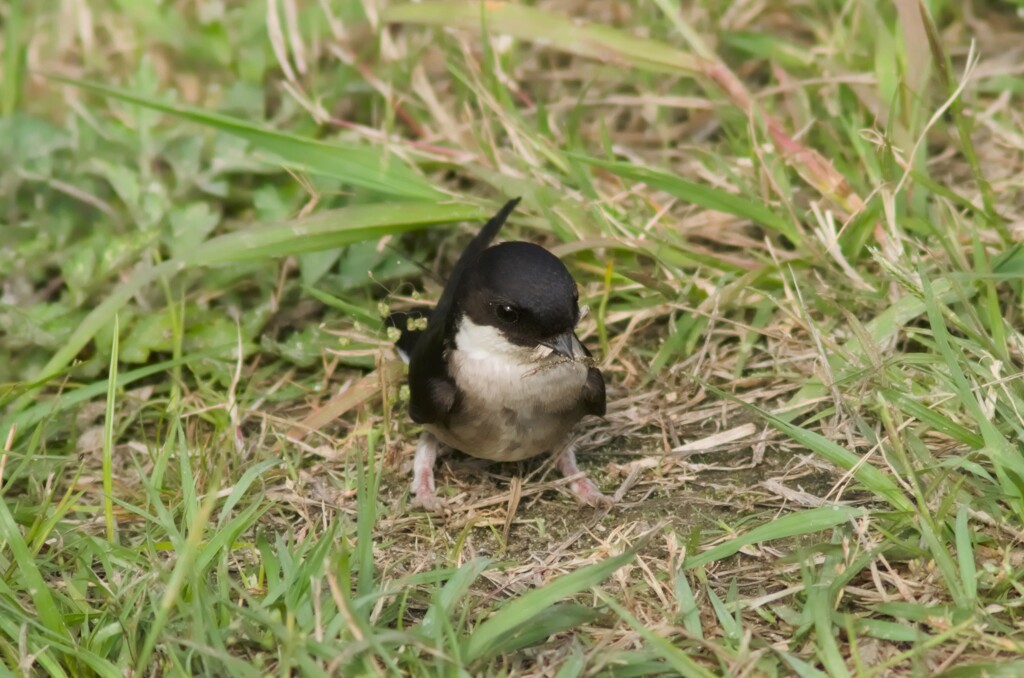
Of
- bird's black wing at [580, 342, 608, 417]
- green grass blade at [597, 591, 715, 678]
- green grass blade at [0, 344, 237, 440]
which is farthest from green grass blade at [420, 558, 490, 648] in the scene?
green grass blade at [0, 344, 237, 440]

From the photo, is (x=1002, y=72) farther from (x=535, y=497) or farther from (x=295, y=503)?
(x=295, y=503)

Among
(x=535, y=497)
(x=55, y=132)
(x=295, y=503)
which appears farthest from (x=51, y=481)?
(x=55, y=132)

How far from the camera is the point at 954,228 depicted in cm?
458

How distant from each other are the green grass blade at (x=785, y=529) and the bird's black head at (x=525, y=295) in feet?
2.76

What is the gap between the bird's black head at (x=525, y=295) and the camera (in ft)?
12.6

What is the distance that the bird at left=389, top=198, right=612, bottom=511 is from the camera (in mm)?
3887

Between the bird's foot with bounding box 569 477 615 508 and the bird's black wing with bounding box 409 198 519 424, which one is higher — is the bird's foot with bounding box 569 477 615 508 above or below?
below

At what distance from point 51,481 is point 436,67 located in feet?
9.53

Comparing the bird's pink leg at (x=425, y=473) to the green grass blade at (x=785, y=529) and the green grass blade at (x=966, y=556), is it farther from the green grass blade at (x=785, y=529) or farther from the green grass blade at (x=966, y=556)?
the green grass blade at (x=966, y=556)

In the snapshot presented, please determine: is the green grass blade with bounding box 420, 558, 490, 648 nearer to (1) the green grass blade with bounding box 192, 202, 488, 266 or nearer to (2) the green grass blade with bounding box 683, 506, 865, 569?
(2) the green grass blade with bounding box 683, 506, 865, 569

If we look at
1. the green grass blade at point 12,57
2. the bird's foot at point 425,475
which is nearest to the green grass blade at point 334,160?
the green grass blade at point 12,57

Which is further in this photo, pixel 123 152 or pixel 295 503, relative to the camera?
pixel 123 152

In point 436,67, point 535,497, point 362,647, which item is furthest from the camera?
point 436,67

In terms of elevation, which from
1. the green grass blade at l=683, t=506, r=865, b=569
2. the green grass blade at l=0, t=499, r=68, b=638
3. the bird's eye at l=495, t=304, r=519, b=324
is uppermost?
the bird's eye at l=495, t=304, r=519, b=324
